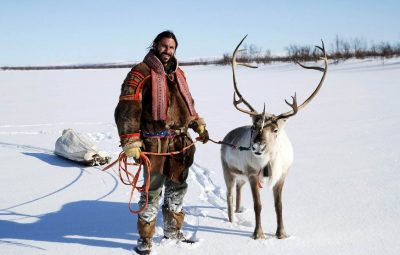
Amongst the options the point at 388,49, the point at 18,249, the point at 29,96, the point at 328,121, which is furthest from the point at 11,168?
the point at 388,49

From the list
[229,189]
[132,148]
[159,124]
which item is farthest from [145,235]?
[229,189]

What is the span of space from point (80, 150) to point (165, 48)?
4102 mm

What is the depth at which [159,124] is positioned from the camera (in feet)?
12.3

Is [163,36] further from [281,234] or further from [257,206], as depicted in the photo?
[281,234]

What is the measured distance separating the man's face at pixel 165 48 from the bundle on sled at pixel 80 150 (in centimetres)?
385

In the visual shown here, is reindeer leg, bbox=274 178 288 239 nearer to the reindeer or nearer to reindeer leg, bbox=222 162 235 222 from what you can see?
the reindeer

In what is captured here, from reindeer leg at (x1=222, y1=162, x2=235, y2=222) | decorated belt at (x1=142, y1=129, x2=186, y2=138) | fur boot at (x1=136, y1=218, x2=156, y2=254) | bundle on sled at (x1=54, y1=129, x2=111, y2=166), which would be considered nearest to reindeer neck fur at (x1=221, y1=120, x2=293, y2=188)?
reindeer leg at (x1=222, y1=162, x2=235, y2=222)

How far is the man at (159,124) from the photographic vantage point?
3.55 metres

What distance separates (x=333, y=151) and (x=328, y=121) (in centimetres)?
320

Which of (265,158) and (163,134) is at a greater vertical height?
(163,134)

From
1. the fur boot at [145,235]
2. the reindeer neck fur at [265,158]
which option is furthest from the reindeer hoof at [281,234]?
the fur boot at [145,235]

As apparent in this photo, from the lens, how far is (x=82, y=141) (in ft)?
24.7

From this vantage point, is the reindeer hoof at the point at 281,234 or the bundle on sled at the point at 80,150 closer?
the reindeer hoof at the point at 281,234

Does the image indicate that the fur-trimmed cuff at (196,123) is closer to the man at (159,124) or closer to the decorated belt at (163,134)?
the man at (159,124)
